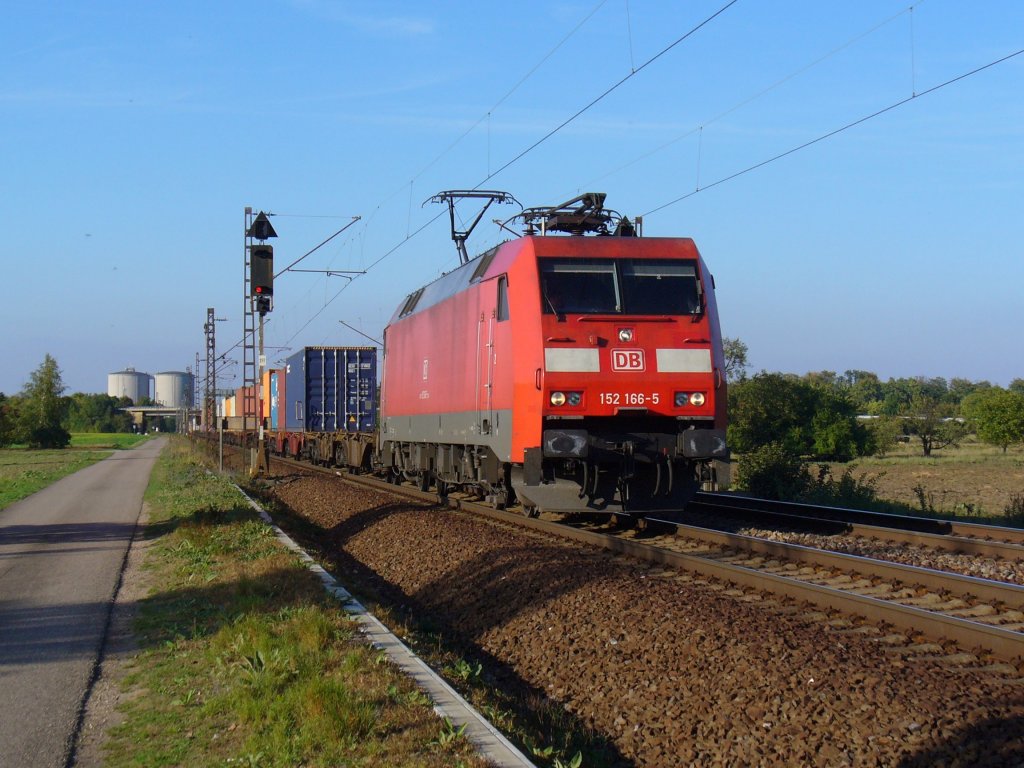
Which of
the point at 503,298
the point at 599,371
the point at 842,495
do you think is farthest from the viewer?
the point at 842,495

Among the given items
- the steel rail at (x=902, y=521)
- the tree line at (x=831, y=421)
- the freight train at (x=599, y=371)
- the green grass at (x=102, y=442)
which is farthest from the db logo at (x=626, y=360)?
the green grass at (x=102, y=442)

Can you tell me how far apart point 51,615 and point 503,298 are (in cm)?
654

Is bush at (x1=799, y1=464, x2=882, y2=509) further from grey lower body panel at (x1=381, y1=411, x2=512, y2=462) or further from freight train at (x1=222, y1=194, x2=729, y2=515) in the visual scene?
grey lower body panel at (x1=381, y1=411, x2=512, y2=462)

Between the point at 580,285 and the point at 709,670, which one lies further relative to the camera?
the point at 580,285

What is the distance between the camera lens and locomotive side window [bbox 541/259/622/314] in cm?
1238

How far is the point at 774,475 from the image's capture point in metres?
19.8

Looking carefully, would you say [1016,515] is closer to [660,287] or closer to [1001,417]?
[660,287]

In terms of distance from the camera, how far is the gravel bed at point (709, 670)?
526 centimetres

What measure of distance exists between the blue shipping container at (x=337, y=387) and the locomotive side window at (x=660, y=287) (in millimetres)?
20477

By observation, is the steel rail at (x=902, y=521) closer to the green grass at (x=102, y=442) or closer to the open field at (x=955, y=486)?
the open field at (x=955, y=486)

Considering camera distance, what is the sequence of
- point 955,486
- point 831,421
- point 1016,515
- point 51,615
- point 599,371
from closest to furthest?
point 51,615
point 599,371
point 1016,515
point 955,486
point 831,421

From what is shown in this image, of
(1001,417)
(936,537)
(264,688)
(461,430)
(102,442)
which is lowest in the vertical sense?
(264,688)

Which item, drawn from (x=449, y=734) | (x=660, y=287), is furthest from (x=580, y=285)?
(x=449, y=734)

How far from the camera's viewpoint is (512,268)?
12.9 metres
